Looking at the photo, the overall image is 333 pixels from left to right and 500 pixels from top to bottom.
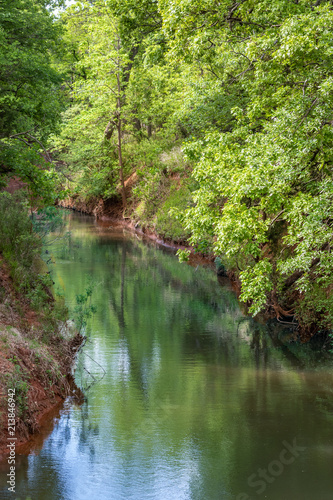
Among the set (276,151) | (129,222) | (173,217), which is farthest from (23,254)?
(129,222)

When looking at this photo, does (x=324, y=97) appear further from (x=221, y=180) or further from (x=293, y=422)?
(x=293, y=422)

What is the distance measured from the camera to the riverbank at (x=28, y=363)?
8.16 metres

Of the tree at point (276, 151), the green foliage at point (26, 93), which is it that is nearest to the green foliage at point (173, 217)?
the green foliage at point (26, 93)

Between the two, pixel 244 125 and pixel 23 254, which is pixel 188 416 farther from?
pixel 244 125

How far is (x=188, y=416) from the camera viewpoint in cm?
980

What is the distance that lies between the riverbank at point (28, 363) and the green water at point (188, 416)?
38cm

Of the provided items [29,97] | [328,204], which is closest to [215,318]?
[328,204]

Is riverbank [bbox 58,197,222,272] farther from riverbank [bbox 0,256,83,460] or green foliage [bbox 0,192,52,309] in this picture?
riverbank [bbox 0,256,83,460]

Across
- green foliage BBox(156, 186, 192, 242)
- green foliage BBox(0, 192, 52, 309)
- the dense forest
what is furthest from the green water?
green foliage BBox(156, 186, 192, 242)

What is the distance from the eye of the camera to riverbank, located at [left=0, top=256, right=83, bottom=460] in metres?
8.16

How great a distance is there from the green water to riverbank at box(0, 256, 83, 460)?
0.38 meters

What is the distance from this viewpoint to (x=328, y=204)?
10055 mm

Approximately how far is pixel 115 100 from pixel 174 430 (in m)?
30.3

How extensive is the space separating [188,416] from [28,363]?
9.64 feet
